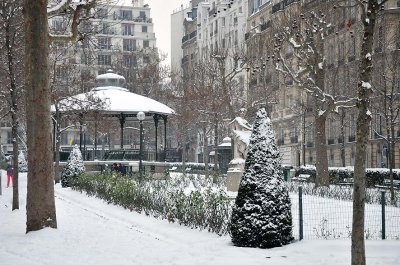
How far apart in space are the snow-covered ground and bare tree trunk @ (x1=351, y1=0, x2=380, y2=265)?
181 cm

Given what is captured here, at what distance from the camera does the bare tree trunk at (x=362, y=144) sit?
7883mm

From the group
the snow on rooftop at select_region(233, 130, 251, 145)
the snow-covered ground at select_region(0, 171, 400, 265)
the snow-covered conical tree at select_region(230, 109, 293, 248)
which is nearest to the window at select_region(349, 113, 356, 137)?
the snow on rooftop at select_region(233, 130, 251, 145)

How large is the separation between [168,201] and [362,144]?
364 inches

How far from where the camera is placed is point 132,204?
18.5m

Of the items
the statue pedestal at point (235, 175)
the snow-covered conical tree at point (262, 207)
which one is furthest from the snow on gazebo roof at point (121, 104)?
the snow-covered conical tree at point (262, 207)

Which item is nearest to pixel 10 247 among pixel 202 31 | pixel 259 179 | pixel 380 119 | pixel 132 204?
pixel 259 179

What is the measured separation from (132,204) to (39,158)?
639 centimetres

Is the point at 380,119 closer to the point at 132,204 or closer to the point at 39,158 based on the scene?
the point at 132,204

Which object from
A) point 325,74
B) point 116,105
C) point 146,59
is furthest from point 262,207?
point 146,59

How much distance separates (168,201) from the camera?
1658 centimetres

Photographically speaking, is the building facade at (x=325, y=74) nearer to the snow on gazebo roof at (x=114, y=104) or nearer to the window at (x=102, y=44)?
the snow on gazebo roof at (x=114, y=104)

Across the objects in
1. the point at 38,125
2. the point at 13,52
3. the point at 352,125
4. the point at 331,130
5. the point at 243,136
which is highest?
the point at 13,52

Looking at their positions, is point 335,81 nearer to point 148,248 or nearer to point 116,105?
point 116,105

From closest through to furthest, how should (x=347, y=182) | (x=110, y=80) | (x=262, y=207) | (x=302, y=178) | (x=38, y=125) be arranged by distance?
(x=262, y=207), (x=38, y=125), (x=347, y=182), (x=302, y=178), (x=110, y=80)
